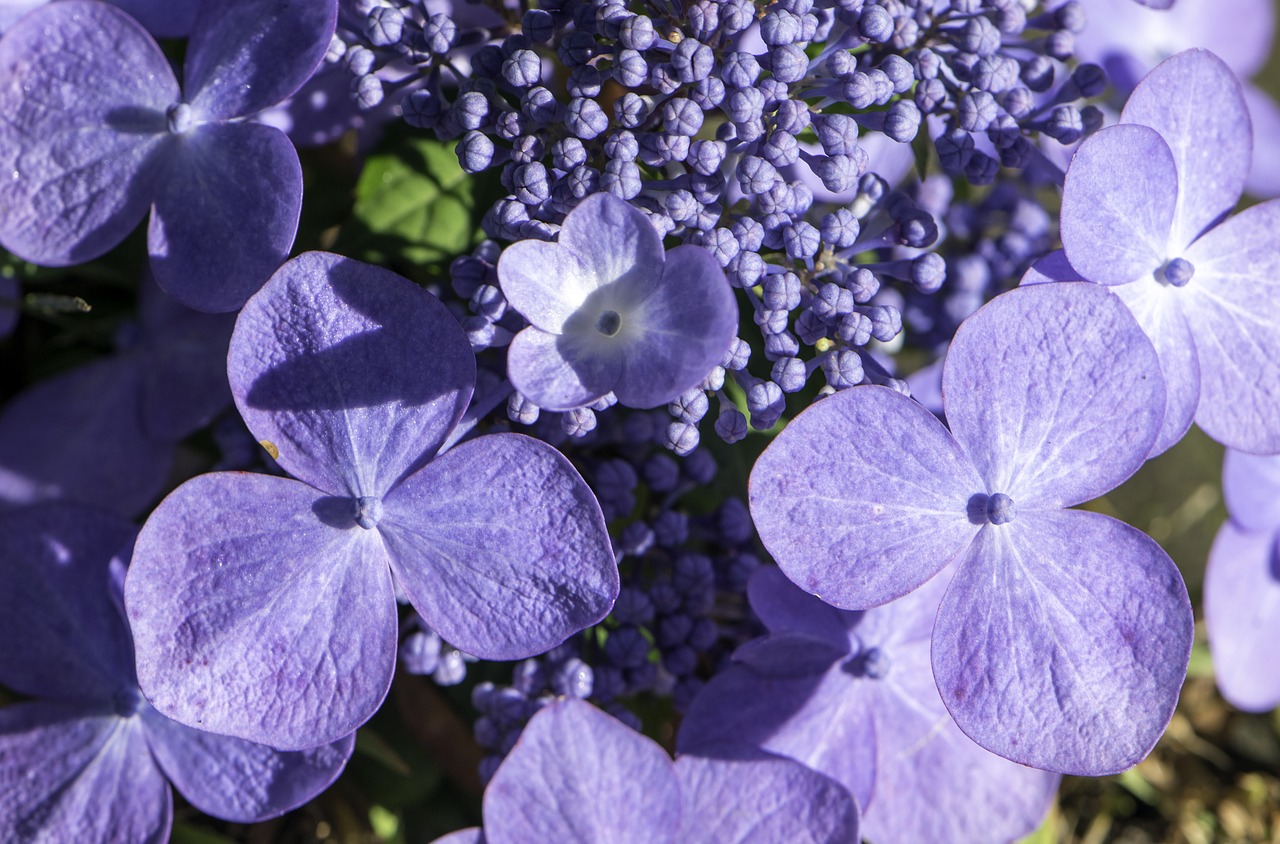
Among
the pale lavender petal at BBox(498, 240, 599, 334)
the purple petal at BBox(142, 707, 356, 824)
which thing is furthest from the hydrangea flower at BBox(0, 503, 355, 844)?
the pale lavender petal at BBox(498, 240, 599, 334)

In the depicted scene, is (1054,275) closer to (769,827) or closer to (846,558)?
(846,558)

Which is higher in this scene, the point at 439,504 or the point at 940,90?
the point at 940,90

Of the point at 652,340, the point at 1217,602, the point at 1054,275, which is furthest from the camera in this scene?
the point at 1217,602

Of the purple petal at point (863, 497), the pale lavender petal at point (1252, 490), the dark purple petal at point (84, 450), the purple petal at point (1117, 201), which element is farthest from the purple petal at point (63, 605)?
the pale lavender petal at point (1252, 490)

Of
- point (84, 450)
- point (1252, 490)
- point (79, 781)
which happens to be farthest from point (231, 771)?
point (1252, 490)

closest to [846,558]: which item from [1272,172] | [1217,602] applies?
[1217,602]
